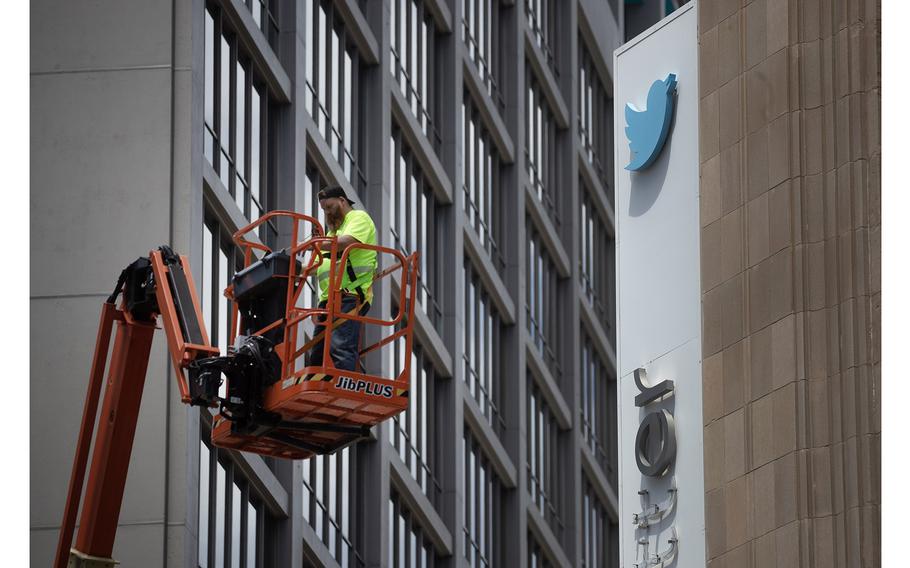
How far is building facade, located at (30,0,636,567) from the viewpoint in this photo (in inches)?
1559

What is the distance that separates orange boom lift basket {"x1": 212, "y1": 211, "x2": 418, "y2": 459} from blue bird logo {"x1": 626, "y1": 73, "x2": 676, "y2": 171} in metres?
8.29

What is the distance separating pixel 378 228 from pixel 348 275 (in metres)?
28.8

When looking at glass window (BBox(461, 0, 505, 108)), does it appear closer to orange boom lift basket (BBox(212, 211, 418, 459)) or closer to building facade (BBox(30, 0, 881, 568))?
building facade (BBox(30, 0, 881, 568))

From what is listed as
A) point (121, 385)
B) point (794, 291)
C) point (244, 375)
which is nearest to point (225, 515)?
point (121, 385)

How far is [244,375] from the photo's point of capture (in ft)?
83.1

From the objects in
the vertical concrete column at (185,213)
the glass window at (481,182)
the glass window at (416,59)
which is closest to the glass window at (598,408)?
the glass window at (481,182)

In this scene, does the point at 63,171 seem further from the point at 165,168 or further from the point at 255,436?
the point at 255,436

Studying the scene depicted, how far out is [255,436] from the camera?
84.9 feet

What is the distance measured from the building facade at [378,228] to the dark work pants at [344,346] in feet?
45.1

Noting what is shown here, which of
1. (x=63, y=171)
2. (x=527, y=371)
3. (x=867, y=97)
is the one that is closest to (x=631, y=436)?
(x=867, y=97)

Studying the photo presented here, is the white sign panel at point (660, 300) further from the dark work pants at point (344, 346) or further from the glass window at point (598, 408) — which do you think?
the glass window at point (598, 408)

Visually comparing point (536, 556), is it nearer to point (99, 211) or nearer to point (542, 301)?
point (542, 301)

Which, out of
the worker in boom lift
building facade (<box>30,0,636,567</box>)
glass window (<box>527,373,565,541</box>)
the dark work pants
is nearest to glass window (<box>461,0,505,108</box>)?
building facade (<box>30,0,636,567</box>)

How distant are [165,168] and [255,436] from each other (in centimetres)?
1549
